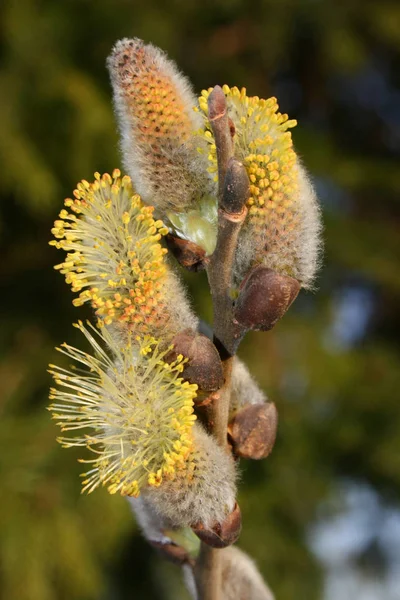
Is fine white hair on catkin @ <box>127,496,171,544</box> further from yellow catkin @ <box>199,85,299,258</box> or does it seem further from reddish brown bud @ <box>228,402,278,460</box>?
yellow catkin @ <box>199,85,299,258</box>

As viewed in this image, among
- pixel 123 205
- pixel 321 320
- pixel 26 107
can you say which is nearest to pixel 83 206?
pixel 123 205

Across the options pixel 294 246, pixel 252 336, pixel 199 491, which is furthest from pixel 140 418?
pixel 252 336

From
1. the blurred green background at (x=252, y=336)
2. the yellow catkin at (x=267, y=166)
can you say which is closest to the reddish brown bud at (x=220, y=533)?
the yellow catkin at (x=267, y=166)

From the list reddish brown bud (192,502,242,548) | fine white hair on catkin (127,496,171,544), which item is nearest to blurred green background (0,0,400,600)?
fine white hair on catkin (127,496,171,544)

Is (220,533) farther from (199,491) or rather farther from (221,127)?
(221,127)

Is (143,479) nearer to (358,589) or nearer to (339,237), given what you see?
(339,237)

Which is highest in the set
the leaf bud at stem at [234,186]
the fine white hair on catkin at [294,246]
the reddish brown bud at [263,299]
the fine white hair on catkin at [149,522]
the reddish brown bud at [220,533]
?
the leaf bud at stem at [234,186]

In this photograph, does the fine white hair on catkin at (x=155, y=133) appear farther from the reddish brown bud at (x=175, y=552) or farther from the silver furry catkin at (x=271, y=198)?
the reddish brown bud at (x=175, y=552)
